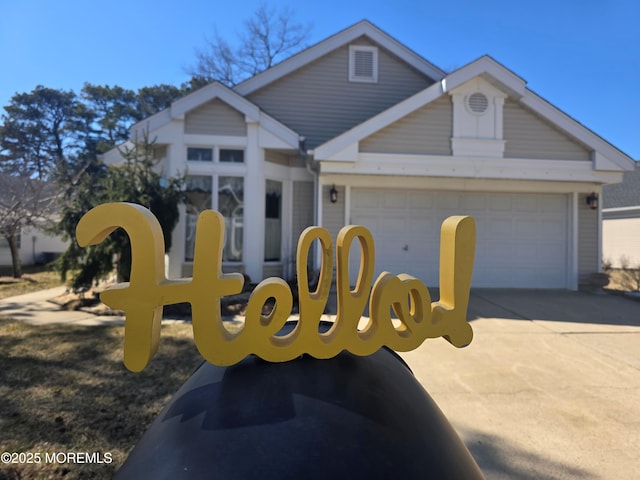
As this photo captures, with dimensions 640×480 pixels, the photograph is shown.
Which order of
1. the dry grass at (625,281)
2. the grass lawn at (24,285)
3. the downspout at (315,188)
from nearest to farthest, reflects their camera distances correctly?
the downspout at (315,188) < the grass lawn at (24,285) < the dry grass at (625,281)

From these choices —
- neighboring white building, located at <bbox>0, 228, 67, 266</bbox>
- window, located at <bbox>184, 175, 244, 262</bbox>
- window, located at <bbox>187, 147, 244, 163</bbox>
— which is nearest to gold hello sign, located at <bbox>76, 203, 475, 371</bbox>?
window, located at <bbox>184, 175, 244, 262</bbox>

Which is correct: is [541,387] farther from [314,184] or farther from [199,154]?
[199,154]

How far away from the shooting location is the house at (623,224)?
54.6 feet

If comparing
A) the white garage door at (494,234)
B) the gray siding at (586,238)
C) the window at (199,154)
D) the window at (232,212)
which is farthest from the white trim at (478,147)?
the window at (199,154)

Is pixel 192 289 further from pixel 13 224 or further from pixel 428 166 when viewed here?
pixel 13 224

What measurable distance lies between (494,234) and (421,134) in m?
3.10

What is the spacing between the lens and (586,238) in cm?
963

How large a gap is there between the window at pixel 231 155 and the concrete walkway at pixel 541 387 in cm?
429

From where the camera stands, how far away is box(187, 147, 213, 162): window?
9117 millimetres

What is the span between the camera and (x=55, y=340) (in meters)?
5.32

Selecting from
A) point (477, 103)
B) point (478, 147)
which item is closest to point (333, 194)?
point (478, 147)

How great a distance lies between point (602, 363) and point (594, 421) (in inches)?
68.4

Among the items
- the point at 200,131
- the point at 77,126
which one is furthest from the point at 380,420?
the point at 77,126

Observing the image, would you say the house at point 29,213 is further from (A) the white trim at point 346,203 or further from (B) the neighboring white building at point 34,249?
(A) the white trim at point 346,203
